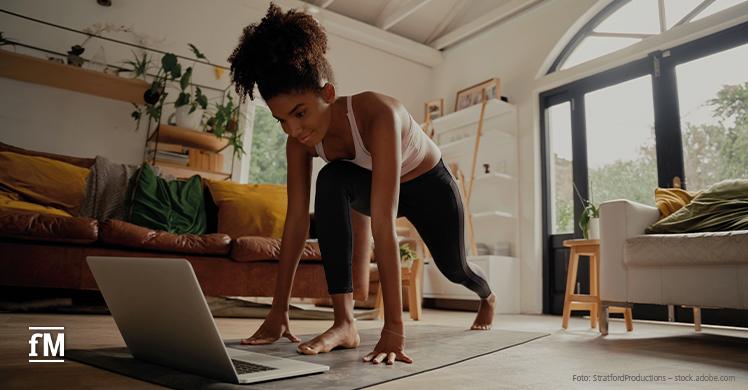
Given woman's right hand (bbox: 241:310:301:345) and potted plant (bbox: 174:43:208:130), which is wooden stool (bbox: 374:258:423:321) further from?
potted plant (bbox: 174:43:208:130)

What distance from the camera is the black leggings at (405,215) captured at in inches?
54.1

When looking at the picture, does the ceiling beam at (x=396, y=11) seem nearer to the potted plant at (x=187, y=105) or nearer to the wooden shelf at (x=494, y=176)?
the wooden shelf at (x=494, y=176)

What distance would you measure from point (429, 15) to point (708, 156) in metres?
3.21

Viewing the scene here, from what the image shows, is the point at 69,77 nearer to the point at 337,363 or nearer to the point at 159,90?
the point at 159,90

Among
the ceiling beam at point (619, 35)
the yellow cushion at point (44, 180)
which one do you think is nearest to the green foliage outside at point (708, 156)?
the ceiling beam at point (619, 35)

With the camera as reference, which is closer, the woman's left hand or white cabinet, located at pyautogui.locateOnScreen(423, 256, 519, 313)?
the woman's left hand

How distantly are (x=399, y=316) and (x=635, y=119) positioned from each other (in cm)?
354

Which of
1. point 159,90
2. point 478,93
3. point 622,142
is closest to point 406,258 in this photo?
point 622,142

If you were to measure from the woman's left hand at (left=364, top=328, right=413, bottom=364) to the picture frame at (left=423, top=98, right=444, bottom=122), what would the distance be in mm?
4428

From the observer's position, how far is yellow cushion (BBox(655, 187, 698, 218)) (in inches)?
93.9

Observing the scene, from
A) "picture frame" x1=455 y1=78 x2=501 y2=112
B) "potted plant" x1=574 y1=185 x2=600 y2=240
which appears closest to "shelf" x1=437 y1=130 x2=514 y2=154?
"picture frame" x1=455 y1=78 x2=501 y2=112

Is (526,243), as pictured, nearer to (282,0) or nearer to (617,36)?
(617,36)

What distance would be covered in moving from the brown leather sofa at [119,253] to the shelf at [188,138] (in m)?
1.19

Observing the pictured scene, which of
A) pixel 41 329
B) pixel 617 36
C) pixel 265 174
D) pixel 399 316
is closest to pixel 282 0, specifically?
pixel 265 174
